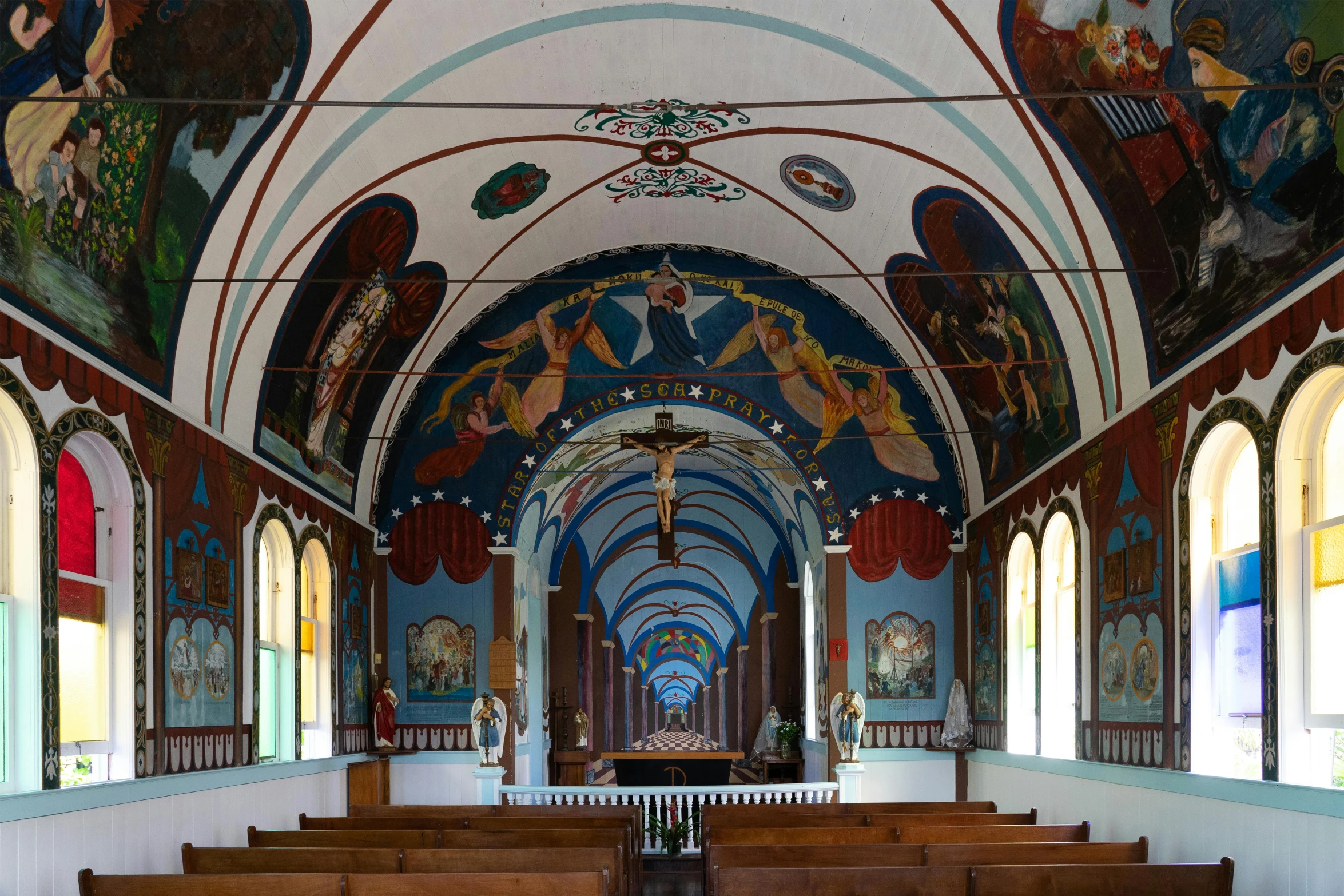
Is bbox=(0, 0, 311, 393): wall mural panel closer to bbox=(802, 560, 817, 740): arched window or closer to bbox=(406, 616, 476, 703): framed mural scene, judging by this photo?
bbox=(406, 616, 476, 703): framed mural scene

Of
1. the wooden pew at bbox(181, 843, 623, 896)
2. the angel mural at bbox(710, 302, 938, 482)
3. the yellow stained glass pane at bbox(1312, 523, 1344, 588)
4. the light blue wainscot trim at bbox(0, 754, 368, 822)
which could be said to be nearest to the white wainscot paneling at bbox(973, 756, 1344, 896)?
the yellow stained glass pane at bbox(1312, 523, 1344, 588)

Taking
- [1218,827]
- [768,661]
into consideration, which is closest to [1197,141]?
[1218,827]

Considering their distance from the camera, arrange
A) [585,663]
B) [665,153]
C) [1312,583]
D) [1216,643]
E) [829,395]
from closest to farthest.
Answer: [1312,583], [1216,643], [665,153], [829,395], [585,663]

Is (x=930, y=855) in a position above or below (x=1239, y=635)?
below

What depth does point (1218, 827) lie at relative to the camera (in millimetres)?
10766

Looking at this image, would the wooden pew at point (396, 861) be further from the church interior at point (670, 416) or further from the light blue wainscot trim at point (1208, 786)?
the light blue wainscot trim at point (1208, 786)

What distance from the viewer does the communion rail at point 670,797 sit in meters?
17.1

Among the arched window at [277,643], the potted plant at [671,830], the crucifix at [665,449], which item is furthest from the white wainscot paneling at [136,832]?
the crucifix at [665,449]

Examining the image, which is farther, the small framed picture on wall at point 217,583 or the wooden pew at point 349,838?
the small framed picture on wall at point 217,583

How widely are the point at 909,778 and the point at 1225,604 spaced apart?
970 centimetres

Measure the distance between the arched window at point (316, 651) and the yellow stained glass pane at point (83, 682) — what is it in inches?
233

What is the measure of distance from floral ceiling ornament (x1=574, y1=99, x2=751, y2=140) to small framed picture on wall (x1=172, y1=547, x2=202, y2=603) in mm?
6369

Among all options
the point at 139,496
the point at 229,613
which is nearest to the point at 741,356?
the point at 229,613

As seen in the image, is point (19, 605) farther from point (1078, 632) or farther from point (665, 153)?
point (1078, 632)
